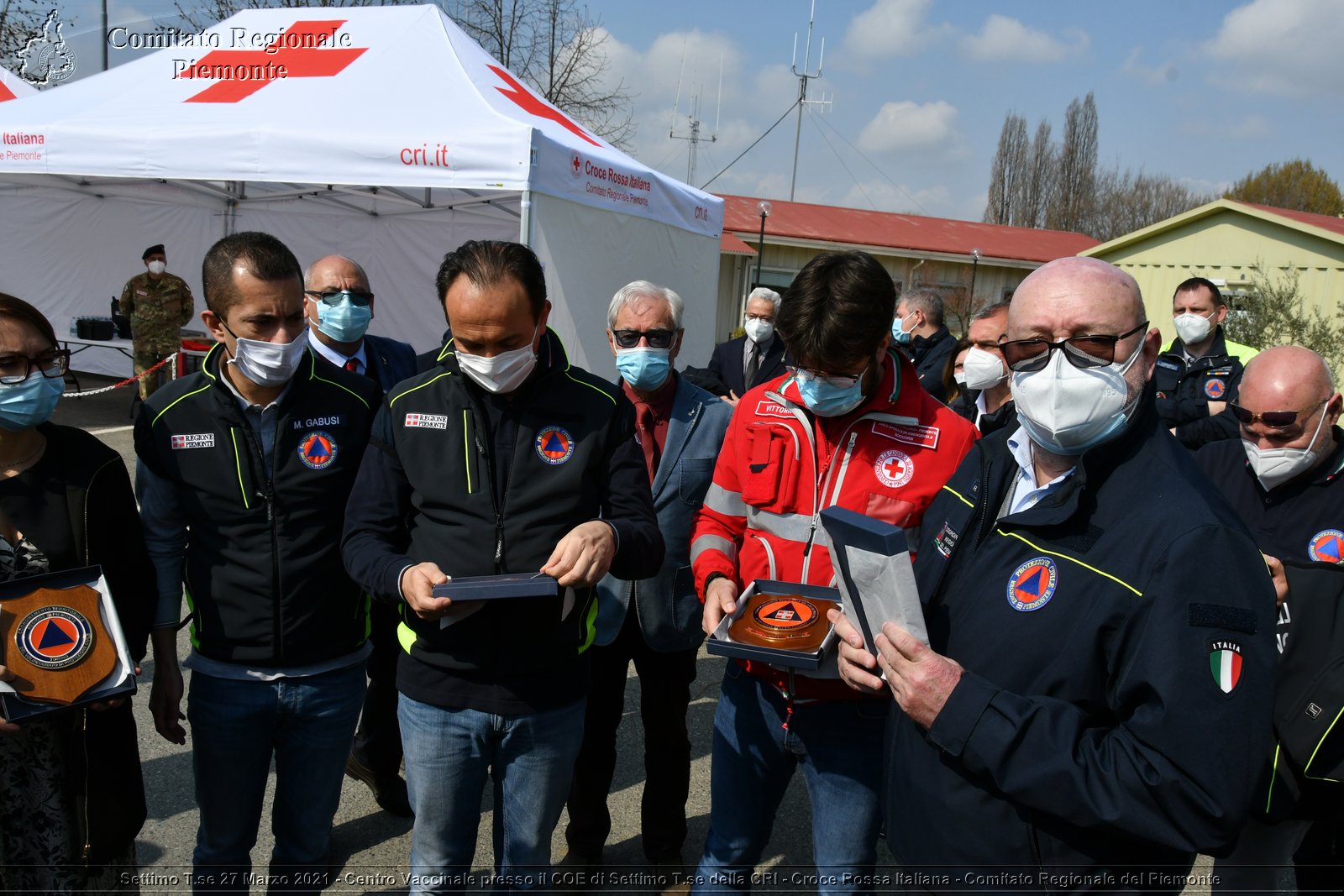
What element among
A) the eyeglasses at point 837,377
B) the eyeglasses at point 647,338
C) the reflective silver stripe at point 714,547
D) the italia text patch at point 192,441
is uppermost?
the eyeglasses at point 647,338

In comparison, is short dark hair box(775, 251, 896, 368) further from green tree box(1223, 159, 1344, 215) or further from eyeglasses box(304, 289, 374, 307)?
green tree box(1223, 159, 1344, 215)

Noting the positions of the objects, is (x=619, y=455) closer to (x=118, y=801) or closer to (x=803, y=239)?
(x=118, y=801)

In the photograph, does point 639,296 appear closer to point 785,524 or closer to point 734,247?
point 785,524

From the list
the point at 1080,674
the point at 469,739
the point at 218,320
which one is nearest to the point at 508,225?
the point at 218,320

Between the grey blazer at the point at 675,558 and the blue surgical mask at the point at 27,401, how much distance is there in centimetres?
162

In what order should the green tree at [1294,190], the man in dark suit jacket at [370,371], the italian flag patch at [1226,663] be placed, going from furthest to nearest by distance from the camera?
the green tree at [1294,190] → the man in dark suit jacket at [370,371] → the italian flag patch at [1226,663]

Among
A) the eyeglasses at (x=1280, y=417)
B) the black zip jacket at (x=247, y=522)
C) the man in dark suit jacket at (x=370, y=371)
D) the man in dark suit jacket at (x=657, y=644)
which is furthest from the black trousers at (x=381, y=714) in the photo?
the eyeglasses at (x=1280, y=417)

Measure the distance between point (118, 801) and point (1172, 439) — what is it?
2.55 meters

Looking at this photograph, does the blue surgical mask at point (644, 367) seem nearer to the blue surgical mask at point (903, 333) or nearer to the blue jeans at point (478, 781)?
the blue jeans at point (478, 781)

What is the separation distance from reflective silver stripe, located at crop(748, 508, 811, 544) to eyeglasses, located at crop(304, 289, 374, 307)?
98.8 inches

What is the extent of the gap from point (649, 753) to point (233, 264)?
2116 mm

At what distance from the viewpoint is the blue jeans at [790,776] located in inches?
85.4

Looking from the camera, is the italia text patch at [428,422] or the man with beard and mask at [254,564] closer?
the italia text patch at [428,422]

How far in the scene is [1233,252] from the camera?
1630 cm
